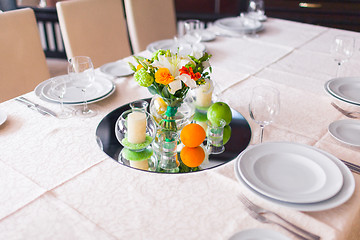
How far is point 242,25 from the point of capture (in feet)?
7.59

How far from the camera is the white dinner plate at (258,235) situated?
77cm

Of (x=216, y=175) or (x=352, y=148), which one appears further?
(x=352, y=148)

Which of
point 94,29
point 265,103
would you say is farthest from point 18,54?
point 265,103

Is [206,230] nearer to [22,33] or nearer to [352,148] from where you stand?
[352,148]

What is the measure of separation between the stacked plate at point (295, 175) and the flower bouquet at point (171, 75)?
0.26 meters

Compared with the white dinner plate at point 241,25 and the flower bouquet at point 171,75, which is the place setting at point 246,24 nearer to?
the white dinner plate at point 241,25

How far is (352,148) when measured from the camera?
3.72ft

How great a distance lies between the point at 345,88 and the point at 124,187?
1.06 metres

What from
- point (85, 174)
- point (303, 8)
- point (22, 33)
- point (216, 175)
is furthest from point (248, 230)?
point (303, 8)

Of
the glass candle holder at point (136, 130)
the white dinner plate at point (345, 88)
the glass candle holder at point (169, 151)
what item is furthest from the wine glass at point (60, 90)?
the white dinner plate at point (345, 88)

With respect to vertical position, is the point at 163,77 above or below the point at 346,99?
above

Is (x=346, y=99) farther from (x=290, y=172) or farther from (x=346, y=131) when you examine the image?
(x=290, y=172)

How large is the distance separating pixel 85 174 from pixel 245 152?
1.51 ft

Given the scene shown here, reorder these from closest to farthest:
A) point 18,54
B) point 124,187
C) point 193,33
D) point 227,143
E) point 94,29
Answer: point 124,187 < point 227,143 < point 18,54 < point 193,33 < point 94,29
